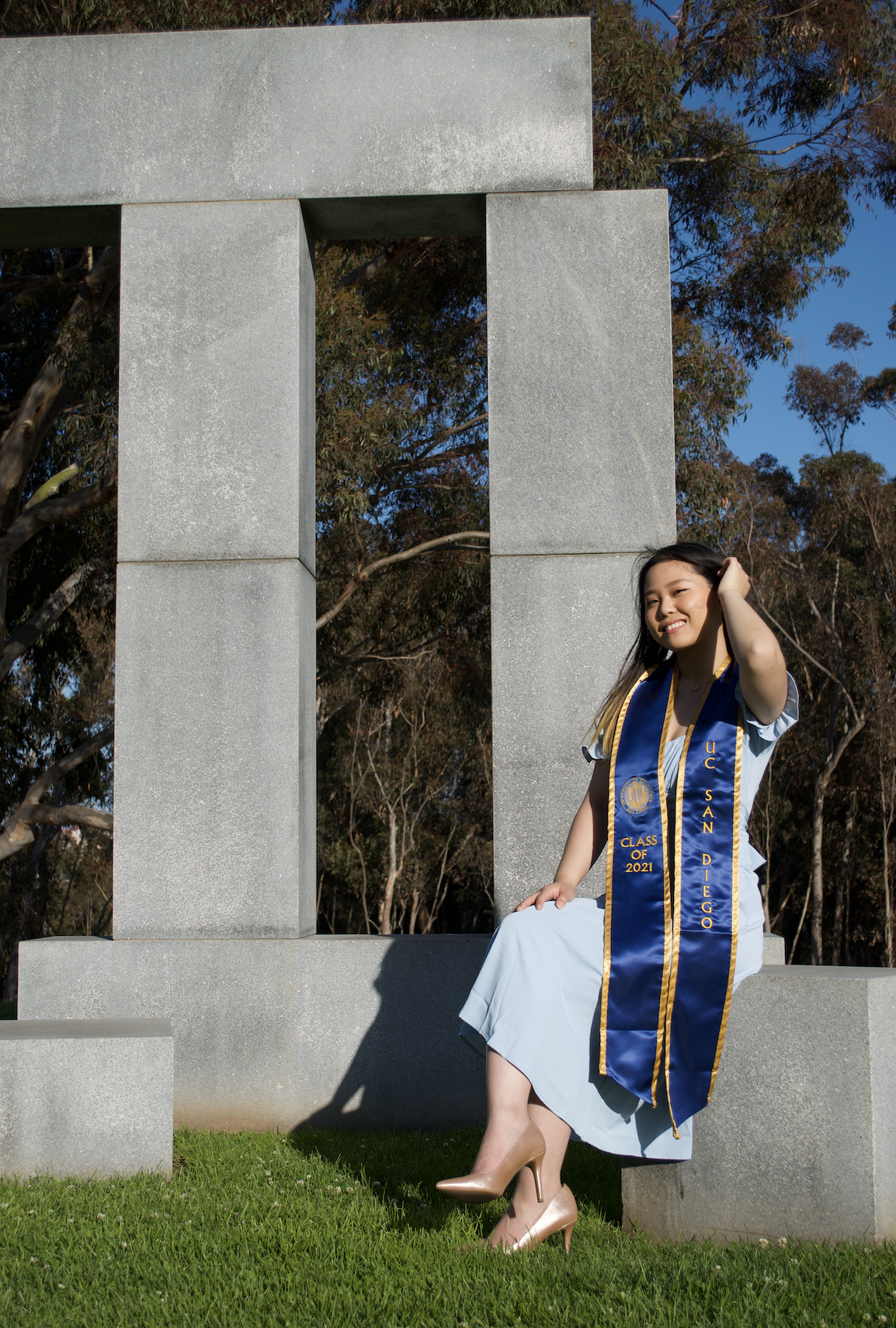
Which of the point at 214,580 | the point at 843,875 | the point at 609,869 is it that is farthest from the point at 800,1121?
the point at 843,875

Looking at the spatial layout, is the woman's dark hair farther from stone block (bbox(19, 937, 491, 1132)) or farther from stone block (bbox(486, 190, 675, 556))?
stone block (bbox(19, 937, 491, 1132))

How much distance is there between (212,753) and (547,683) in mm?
1300

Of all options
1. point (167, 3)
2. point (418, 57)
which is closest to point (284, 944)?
point (418, 57)

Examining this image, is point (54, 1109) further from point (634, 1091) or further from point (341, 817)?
point (341, 817)

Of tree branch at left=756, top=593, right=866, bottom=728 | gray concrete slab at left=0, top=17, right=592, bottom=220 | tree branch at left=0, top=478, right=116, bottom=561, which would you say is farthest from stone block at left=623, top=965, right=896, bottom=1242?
tree branch at left=756, top=593, right=866, bottom=728

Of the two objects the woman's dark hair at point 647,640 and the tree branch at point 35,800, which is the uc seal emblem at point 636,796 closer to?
the woman's dark hair at point 647,640

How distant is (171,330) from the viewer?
476cm

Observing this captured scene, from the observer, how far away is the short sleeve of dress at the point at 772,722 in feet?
9.39

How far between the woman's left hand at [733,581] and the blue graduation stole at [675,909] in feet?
0.69

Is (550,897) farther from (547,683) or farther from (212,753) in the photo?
(212,753)

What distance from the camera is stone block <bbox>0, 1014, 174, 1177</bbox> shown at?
3.39 m

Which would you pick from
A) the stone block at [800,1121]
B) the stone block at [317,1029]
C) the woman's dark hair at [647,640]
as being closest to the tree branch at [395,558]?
the stone block at [317,1029]

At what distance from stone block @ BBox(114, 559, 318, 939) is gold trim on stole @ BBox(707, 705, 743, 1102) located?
6.67 feet

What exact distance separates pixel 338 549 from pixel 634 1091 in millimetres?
11208
